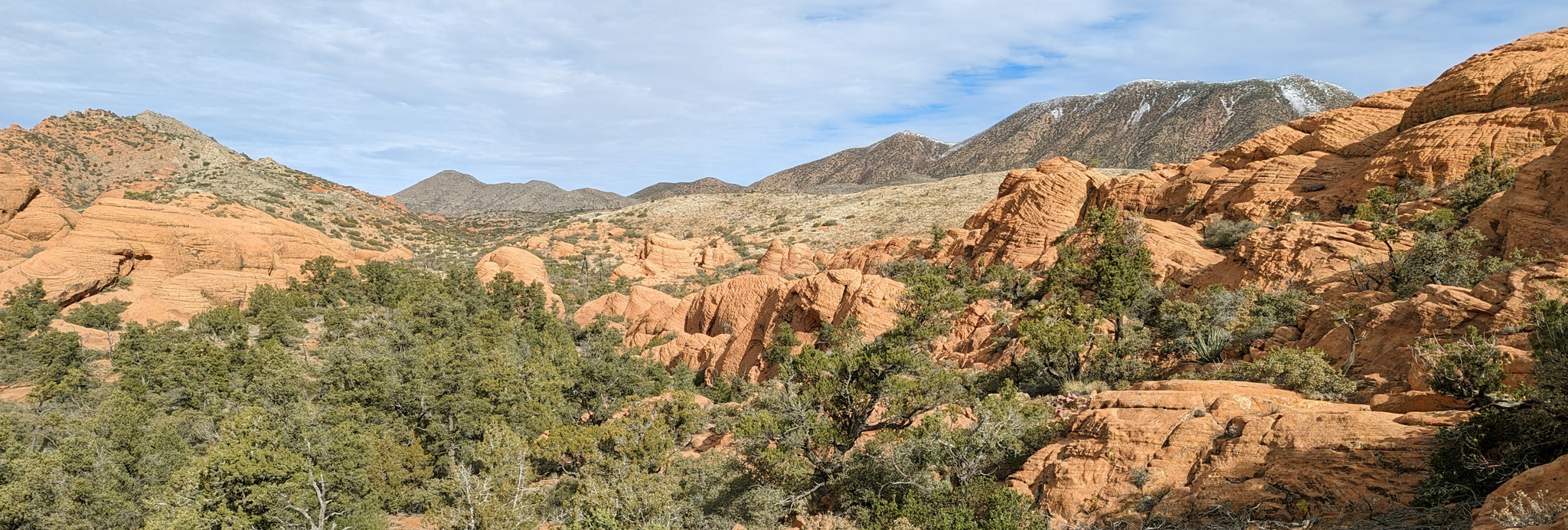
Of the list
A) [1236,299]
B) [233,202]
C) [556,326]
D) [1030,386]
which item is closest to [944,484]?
[1030,386]

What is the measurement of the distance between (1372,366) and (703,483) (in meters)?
13.9

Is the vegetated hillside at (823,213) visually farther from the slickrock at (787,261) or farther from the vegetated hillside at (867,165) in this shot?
the vegetated hillside at (867,165)

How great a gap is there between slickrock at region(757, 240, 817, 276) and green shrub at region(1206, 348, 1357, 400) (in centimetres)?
4077

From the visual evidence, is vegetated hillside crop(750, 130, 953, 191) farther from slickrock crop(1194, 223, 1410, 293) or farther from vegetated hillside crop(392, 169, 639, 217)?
slickrock crop(1194, 223, 1410, 293)

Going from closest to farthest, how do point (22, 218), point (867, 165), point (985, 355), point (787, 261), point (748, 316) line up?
point (985, 355)
point (748, 316)
point (22, 218)
point (787, 261)
point (867, 165)

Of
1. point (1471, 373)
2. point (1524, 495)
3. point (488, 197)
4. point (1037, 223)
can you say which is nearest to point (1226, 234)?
point (1037, 223)

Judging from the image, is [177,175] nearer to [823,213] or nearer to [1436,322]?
[823,213]

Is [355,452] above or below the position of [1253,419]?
below

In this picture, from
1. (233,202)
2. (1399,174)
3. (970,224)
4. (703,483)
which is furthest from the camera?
(233,202)

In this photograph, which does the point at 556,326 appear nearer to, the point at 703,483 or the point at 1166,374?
the point at 703,483

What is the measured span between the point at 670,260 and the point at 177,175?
6405 cm

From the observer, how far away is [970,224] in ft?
140

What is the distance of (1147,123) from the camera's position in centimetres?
10550

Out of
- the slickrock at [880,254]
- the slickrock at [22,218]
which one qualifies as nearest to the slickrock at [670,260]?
the slickrock at [880,254]
